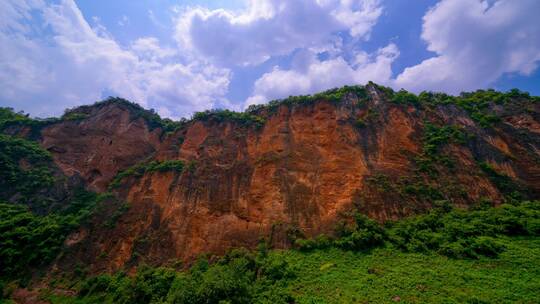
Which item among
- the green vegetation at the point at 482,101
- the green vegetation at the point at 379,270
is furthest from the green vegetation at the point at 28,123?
the green vegetation at the point at 482,101

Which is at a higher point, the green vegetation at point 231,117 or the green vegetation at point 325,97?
the green vegetation at point 325,97

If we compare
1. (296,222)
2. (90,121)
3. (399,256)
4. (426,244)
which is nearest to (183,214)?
(296,222)

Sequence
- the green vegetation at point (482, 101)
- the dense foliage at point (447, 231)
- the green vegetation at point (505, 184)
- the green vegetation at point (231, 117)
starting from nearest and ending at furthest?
the dense foliage at point (447, 231), the green vegetation at point (505, 184), the green vegetation at point (482, 101), the green vegetation at point (231, 117)

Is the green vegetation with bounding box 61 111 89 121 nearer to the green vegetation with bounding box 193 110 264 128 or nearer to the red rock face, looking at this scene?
the red rock face

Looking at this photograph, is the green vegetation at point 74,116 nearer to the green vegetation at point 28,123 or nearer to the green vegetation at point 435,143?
the green vegetation at point 28,123

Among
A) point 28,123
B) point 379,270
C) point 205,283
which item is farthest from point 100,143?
point 379,270

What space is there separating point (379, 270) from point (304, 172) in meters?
8.94

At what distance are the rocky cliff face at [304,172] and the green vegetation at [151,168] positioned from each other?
0.31 m

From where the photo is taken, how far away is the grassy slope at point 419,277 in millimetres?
10250

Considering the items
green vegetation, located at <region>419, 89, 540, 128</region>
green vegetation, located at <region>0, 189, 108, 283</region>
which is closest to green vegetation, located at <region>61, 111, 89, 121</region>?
green vegetation, located at <region>0, 189, 108, 283</region>

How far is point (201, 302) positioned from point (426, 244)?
11.6 metres

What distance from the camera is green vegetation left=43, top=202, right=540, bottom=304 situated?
1088 cm

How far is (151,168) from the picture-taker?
76.1 feet

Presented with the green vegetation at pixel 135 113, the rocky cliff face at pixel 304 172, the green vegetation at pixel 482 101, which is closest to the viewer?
the rocky cliff face at pixel 304 172
